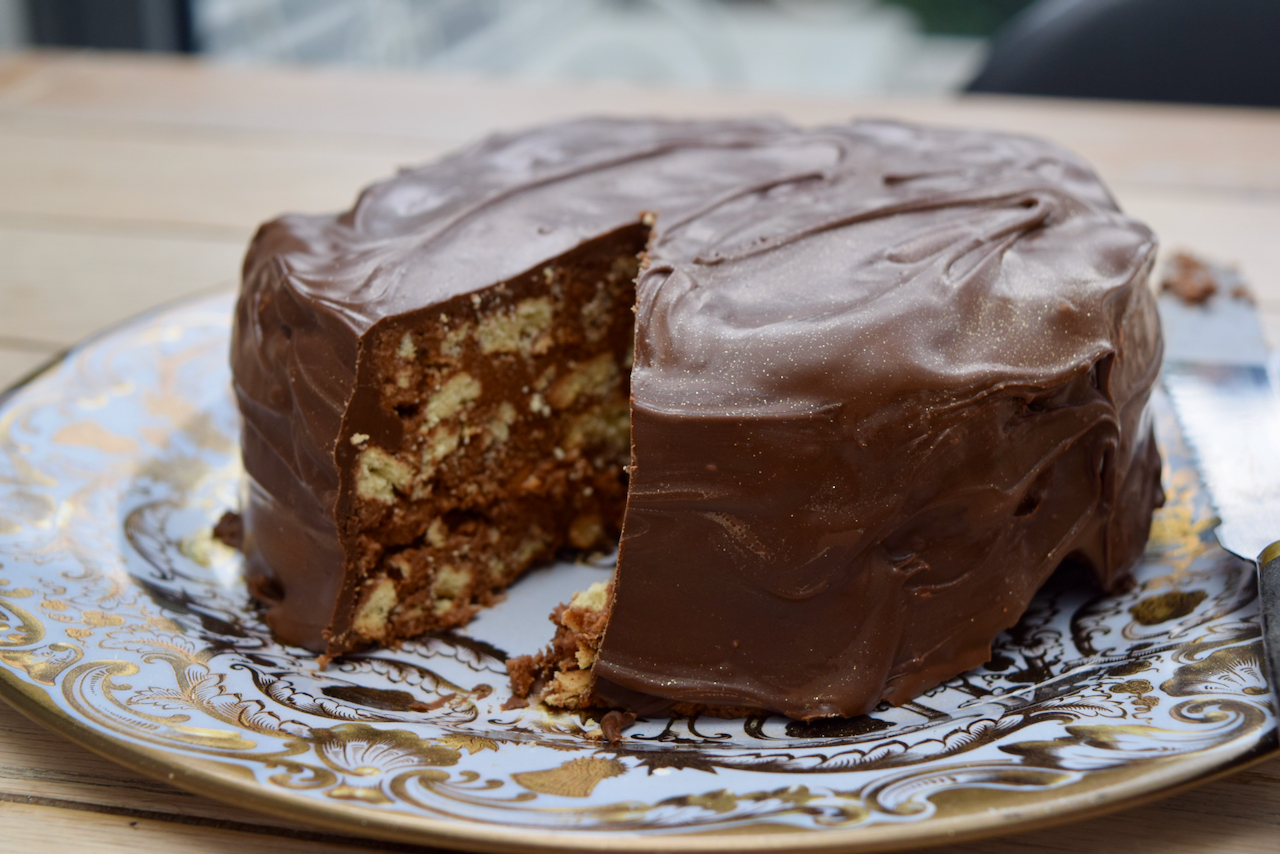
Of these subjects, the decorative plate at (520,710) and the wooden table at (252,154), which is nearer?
the decorative plate at (520,710)

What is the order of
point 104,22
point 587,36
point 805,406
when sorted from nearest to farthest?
point 805,406 → point 104,22 → point 587,36

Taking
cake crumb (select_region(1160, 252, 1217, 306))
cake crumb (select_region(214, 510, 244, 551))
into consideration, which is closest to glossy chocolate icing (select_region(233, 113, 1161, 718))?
cake crumb (select_region(214, 510, 244, 551))

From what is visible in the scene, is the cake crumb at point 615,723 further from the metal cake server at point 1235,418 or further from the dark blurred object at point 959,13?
the dark blurred object at point 959,13

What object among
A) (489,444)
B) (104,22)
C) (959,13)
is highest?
(959,13)

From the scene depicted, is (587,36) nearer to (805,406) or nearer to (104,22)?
(104,22)

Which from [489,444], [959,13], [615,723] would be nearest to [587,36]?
[959,13]

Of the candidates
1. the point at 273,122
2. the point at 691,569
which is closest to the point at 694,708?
the point at 691,569

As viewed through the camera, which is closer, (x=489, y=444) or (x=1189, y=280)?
(x=489, y=444)

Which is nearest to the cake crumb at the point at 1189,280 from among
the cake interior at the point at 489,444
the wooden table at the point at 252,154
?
the wooden table at the point at 252,154
